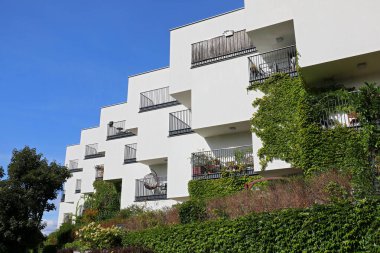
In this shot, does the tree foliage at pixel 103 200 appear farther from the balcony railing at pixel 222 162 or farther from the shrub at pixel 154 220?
the shrub at pixel 154 220

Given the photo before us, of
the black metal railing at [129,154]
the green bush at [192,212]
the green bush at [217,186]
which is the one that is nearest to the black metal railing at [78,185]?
the black metal railing at [129,154]

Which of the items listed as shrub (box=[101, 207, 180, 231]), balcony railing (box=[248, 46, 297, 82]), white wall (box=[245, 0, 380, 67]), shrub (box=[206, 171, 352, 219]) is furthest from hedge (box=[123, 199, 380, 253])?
balcony railing (box=[248, 46, 297, 82])

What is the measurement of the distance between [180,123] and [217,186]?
5.84 m

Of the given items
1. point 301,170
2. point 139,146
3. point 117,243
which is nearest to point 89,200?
point 139,146

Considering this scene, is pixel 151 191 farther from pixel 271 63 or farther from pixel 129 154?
pixel 271 63

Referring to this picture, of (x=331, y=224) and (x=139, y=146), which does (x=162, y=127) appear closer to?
(x=139, y=146)

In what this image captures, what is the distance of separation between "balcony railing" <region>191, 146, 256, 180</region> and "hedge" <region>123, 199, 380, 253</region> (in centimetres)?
618

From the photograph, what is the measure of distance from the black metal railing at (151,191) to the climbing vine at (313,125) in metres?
8.89

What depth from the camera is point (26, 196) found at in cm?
2042

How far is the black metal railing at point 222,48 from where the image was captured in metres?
20.2

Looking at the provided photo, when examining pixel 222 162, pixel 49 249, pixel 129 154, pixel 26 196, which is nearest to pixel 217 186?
pixel 222 162

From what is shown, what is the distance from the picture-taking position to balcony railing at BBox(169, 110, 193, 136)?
74.2 ft

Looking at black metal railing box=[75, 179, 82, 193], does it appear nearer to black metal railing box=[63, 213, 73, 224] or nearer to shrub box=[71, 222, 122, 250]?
black metal railing box=[63, 213, 73, 224]

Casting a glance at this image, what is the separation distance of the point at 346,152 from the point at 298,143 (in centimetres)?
214
